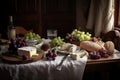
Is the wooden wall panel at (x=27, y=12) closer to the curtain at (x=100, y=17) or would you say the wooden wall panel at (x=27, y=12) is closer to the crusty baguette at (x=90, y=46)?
the curtain at (x=100, y=17)

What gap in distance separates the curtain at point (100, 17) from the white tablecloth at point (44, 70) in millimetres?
1414

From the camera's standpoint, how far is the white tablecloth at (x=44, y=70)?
1.60 meters

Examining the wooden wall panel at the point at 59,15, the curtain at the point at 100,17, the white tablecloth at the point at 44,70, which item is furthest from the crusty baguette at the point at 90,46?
the wooden wall panel at the point at 59,15

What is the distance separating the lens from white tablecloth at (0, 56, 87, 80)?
160 cm

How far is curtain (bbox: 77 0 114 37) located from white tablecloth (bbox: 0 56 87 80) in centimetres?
141

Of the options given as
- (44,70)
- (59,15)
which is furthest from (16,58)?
(59,15)

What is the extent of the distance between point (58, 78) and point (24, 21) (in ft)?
6.33

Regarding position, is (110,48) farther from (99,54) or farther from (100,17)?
(100,17)

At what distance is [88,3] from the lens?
356 cm

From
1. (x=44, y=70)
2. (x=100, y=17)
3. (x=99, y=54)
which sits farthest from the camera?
(x=100, y=17)

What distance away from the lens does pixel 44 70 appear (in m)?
1.64

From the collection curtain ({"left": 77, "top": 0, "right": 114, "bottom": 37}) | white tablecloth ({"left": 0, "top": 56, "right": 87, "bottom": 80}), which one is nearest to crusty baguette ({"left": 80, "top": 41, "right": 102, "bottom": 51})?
white tablecloth ({"left": 0, "top": 56, "right": 87, "bottom": 80})

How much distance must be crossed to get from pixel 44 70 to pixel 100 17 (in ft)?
5.55

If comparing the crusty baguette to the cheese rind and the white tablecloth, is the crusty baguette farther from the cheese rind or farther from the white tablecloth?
the cheese rind
